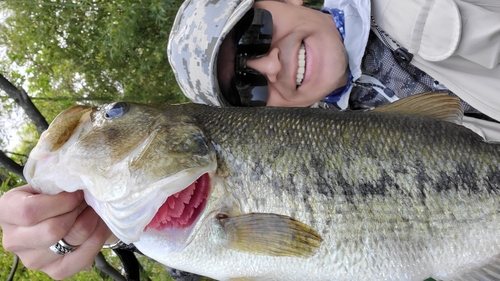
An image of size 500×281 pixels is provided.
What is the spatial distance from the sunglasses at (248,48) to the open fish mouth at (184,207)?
0.92m

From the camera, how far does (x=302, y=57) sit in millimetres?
2359

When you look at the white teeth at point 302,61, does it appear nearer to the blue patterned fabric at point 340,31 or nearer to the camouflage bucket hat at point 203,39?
the blue patterned fabric at point 340,31

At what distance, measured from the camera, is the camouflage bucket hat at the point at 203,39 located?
2123 mm

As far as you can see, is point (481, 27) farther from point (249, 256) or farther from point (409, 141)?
point (249, 256)

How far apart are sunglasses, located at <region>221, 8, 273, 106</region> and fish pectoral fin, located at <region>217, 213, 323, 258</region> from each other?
3.39 feet

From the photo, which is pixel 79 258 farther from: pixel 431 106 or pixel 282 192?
pixel 431 106

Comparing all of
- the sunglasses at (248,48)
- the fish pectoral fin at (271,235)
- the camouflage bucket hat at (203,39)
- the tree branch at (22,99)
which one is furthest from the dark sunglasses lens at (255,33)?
the tree branch at (22,99)

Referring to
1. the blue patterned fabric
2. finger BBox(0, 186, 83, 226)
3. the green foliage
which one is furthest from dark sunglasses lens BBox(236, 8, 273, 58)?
the green foliage

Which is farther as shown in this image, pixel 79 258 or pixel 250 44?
pixel 250 44

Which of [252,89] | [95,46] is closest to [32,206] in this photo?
[252,89]

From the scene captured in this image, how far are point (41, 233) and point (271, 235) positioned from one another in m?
0.84

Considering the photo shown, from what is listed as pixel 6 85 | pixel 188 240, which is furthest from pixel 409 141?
pixel 6 85

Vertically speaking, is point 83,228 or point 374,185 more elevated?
point 83,228

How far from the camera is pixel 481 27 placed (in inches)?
74.0
